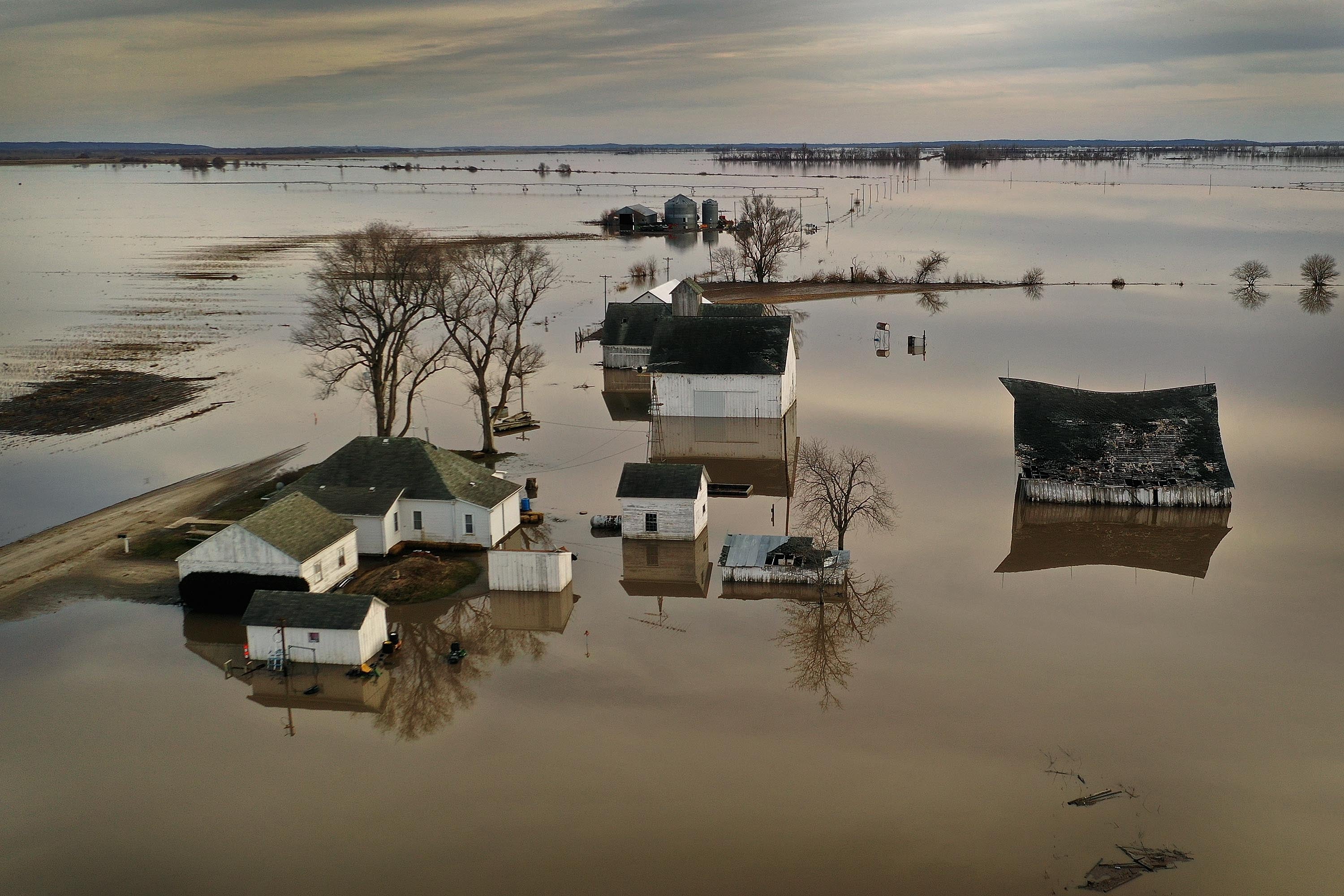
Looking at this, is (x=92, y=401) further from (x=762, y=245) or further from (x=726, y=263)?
(x=726, y=263)

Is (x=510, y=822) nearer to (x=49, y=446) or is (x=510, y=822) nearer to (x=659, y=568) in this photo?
(x=659, y=568)

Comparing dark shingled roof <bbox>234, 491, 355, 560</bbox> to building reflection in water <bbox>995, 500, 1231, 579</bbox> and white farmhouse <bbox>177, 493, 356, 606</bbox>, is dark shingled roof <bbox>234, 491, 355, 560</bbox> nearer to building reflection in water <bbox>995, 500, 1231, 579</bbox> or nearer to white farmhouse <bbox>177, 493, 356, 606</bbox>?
white farmhouse <bbox>177, 493, 356, 606</bbox>

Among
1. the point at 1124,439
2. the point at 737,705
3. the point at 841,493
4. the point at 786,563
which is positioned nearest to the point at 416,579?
the point at 786,563

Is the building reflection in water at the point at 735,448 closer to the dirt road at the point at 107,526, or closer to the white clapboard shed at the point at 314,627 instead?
the dirt road at the point at 107,526

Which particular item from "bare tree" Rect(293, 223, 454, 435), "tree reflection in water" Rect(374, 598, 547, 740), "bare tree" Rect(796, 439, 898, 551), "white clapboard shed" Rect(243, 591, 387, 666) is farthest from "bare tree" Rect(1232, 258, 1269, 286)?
"white clapboard shed" Rect(243, 591, 387, 666)

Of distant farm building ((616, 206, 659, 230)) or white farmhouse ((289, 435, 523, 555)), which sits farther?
distant farm building ((616, 206, 659, 230))

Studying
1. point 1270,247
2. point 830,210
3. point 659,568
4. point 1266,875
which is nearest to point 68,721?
point 659,568
